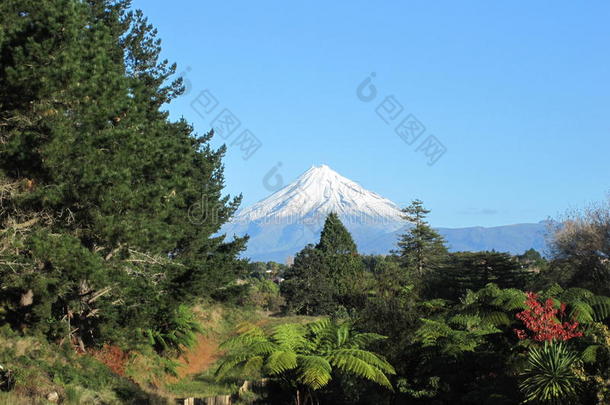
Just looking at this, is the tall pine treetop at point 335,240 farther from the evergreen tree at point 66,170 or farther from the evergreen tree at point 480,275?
the evergreen tree at point 66,170

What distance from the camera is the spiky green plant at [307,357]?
12.8 meters

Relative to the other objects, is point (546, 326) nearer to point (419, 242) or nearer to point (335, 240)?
point (335, 240)

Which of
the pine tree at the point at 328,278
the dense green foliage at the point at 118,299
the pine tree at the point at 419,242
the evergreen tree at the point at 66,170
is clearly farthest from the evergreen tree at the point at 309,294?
the pine tree at the point at 419,242

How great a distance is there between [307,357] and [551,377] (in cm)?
483

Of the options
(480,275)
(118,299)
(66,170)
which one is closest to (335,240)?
(480,275)

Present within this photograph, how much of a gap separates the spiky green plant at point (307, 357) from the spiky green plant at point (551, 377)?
3.00 m

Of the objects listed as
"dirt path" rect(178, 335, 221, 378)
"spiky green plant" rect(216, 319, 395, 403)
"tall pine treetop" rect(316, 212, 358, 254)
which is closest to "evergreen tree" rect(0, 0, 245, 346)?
"spiky green plant" rect(216, 319, 395, 403)

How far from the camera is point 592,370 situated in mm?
11039

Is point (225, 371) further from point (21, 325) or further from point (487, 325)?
point (21, 325)

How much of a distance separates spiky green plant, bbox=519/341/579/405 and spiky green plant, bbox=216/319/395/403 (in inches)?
118

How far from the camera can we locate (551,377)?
1058 cm

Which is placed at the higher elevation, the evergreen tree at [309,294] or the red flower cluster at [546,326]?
the evergreen tree at [309,294]

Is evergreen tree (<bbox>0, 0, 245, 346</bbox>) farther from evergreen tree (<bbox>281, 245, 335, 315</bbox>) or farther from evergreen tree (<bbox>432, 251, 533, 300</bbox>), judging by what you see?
evergreen tree (<bbox>432, 251, 533, 300</bbox>)

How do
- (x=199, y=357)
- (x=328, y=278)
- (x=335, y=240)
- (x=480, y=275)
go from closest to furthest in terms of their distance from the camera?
(x=199, y=357) < (x=328, y=278) < (x=480, y=275) < (x=335, y=240)
